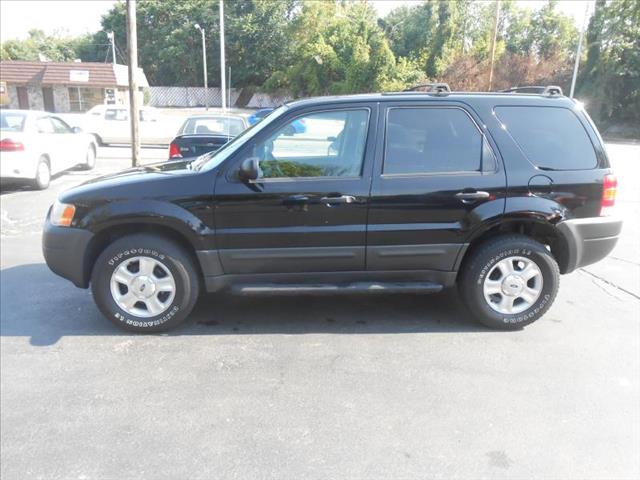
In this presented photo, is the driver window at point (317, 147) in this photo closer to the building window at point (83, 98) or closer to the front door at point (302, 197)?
the front door at point (302, 197)

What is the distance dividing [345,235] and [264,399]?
1391mm

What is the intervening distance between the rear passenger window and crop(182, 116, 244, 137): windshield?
26.4 ft

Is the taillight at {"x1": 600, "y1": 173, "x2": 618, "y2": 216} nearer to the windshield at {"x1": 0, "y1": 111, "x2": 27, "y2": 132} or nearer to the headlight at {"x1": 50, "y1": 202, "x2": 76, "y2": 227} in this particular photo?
the headlight at {"x1": 50, "y1": 202, "x2": 76, "y2": 227}

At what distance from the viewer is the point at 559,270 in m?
4.23

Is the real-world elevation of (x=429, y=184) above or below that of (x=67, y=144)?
above

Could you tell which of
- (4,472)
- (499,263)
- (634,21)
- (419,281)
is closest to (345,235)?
(419,281)

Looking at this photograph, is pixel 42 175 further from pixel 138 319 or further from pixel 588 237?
pixel 588 237

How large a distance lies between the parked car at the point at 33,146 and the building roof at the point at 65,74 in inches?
969

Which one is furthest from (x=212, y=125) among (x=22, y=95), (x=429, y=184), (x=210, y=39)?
(x=210, y=39)

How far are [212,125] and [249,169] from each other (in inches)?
321

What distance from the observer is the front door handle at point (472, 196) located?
3.84m

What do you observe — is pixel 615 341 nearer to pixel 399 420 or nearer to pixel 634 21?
pixel 399 420

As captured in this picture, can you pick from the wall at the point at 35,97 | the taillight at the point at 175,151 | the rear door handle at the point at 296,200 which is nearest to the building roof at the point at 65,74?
the wall at the point at 35,97

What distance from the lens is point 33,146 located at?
31.0 ft
